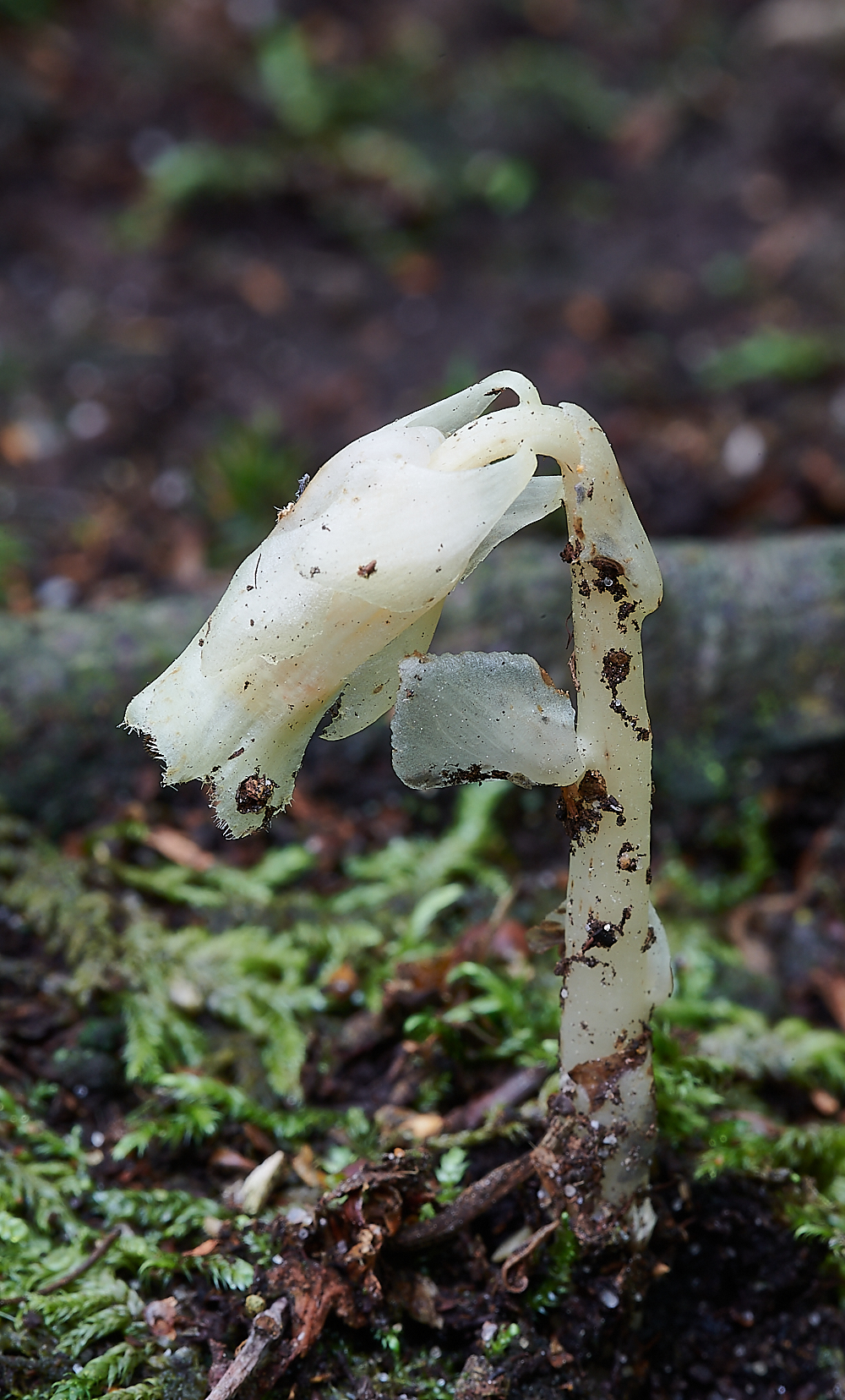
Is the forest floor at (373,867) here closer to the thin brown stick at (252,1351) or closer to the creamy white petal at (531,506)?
the thin brown stick at (252,1351)

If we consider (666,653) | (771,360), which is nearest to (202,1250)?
(666,653)

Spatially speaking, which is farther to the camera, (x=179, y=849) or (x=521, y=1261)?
(x=179, y=849)

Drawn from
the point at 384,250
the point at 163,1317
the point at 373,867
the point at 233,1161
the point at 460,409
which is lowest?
the point at 163,1317

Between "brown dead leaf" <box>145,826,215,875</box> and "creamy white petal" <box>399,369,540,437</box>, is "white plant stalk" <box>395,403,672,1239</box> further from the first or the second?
"brown dead leaf" <box>145,826,215,875</box>

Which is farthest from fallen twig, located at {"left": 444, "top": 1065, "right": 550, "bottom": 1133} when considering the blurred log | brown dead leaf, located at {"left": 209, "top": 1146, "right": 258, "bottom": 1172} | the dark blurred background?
the dark blurred background

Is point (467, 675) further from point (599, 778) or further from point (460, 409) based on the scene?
point (460, 409)

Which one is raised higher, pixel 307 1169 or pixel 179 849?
pixel 179 849

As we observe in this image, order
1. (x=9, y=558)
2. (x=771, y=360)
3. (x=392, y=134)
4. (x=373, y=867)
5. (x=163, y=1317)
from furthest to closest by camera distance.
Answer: (x=392, y=134), (x=771, y=360), (x=9, y=558), (x=373, y=867), (x=163, y=1317)
